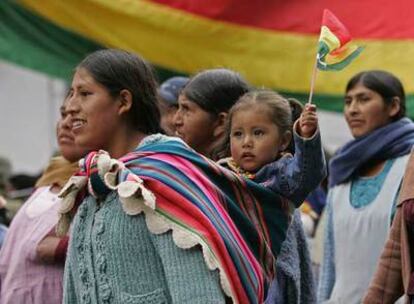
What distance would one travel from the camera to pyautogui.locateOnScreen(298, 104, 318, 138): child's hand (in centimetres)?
428

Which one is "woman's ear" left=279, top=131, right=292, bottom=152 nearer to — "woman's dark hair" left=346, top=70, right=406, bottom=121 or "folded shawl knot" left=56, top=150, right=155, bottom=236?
"folded shawl knot" left=56, top=150, right=155, bottom=236

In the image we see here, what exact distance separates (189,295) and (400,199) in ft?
4.36

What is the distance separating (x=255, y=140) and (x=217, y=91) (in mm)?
645

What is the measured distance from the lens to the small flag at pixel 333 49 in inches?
177

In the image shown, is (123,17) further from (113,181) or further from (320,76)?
(113,181)

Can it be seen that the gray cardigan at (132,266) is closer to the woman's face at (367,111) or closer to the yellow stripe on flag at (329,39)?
the yellow stripe on flag at (329,39)

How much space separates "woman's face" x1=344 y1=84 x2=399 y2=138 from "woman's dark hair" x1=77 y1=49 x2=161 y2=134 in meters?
2.63

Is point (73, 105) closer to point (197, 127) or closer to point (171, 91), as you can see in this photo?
point (197, 127)

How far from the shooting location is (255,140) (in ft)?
16.5

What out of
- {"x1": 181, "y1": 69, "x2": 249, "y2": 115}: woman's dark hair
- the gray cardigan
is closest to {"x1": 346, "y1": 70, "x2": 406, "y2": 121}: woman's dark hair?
{"x1": 181, "y1": 69, "x2": 249, "y2": 115}: woman's dark hair

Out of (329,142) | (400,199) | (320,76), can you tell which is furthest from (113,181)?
(329,142)

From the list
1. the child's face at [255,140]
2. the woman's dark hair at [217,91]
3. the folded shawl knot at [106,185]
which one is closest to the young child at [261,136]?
the child's face at [255,140]

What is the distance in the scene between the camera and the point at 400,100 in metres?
6.89

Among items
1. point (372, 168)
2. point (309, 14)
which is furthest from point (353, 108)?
point (309, 14)
